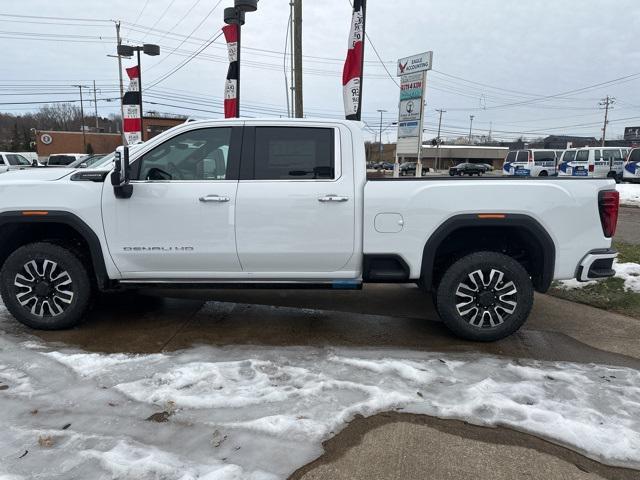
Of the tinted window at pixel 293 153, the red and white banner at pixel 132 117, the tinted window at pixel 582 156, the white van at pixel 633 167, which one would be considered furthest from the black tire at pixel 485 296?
the tinted window at pixel 582 156

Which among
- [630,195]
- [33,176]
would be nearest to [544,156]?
[630,195]

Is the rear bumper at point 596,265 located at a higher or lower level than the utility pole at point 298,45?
lower

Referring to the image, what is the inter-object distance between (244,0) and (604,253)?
9.57m

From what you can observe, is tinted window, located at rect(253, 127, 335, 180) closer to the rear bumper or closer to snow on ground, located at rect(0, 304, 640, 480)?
snow on ground, located at rect(0, 304, 640, 480)

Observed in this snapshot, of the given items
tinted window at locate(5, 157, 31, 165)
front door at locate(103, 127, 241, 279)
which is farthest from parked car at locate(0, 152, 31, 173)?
front door at locate(103, 127, 241, 279)

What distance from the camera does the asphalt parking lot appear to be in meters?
2.66

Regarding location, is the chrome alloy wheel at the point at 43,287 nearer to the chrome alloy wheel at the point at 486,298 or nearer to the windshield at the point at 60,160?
the chrome alloy wheel at the point at 486,298

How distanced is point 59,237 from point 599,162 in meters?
27.9

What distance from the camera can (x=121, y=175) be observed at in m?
4.15

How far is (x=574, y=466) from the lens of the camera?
2.64 metres

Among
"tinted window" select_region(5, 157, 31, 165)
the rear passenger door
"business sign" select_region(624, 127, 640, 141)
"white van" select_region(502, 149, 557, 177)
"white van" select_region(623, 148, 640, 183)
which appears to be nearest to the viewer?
the rear passenger door

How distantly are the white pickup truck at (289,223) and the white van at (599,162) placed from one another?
24.6 meters

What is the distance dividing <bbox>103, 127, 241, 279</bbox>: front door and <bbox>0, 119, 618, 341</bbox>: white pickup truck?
1 centimetres

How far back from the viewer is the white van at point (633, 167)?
75.2 feet
